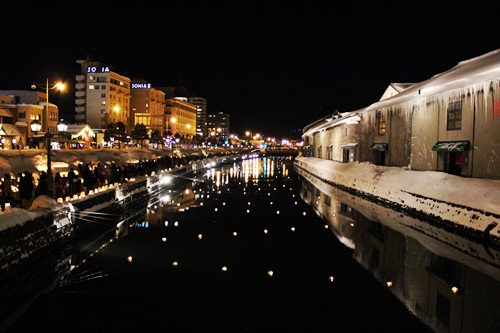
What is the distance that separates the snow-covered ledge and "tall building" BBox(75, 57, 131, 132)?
8904cm

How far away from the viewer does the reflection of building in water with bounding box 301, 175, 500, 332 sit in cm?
852

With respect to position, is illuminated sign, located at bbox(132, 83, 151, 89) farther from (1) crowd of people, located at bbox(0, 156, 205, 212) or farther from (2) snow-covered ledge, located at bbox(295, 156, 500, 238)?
(2) snow-covered ledge, located at bbox(295, 156, 500, 238)

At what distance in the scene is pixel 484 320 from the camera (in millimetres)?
8133

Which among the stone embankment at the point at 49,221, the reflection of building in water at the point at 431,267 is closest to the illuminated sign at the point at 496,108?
the reflection of building in water at the point at 431,267

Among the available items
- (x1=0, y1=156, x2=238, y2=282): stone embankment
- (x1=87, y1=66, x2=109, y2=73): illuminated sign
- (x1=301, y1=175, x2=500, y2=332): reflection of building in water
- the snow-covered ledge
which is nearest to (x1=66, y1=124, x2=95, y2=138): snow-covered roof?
(x1=0, y1=156, x2=238, y2=282): stone embankment

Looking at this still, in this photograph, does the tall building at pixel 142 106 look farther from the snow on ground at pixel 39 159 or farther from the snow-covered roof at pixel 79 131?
the snow on ground at pixel 39 159

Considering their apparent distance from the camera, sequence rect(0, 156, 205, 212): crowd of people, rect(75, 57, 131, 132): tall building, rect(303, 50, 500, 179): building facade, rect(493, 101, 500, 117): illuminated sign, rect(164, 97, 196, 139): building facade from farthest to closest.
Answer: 1. rect(164, 97, 196, 139): building facade
2. rect(75, 57, 131, 132): tall building
3. rect(303, 50, 500, 179): building facade
4. rect(493, 101, 500, 117): illuminated sign
5. rect(0, 156, 205, 212): crowd of people

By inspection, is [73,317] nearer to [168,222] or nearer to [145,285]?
[145,285]

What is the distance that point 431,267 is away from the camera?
38.4 feet

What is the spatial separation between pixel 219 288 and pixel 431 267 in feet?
19.0

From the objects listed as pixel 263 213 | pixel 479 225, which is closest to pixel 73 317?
pixel 479 225

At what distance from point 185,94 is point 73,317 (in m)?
168

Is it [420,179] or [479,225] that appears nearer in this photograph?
[479,225]

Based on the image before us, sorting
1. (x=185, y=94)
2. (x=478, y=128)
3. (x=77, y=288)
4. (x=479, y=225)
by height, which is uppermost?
(x=185, y=94)
